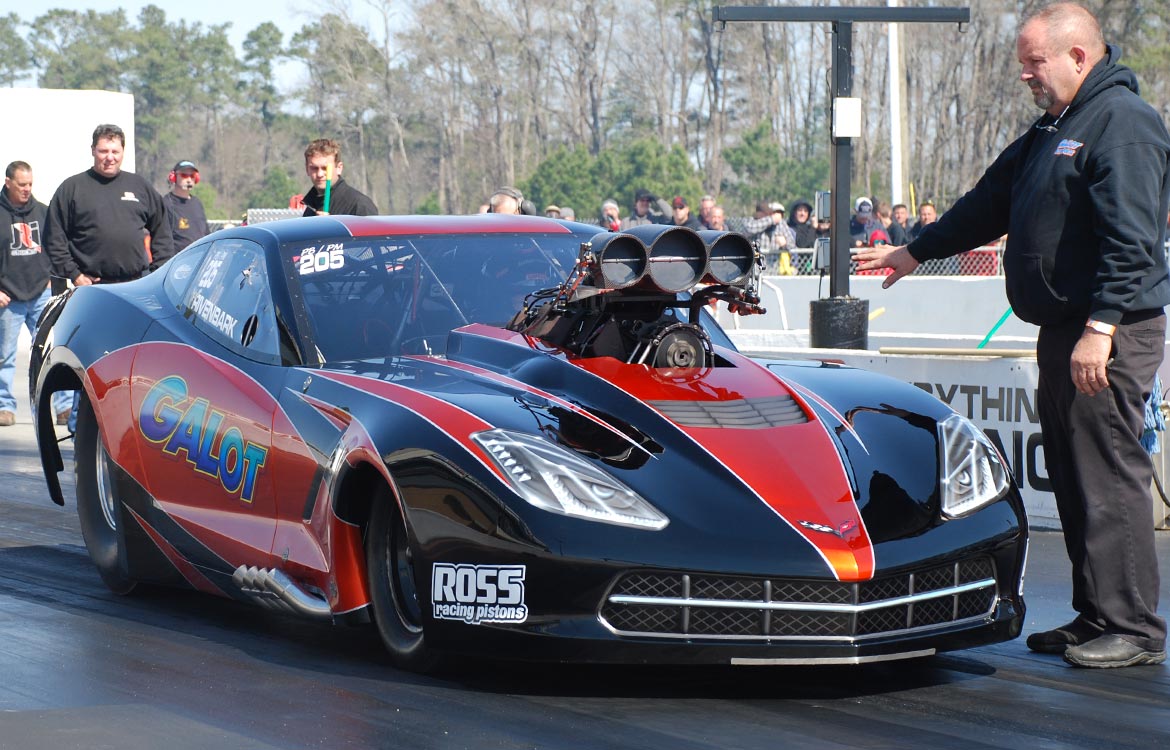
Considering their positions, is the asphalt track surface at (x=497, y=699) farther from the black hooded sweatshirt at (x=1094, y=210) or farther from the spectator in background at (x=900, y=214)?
the spectator in background at (x=900, y=214)

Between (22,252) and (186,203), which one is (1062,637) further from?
(186,203)

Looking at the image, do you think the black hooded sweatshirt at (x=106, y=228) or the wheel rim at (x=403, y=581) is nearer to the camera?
the wheel rim at (x=403, y=581)

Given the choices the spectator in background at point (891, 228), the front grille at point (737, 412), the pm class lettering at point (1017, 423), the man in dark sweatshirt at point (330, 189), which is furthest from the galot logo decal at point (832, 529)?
the spectator in background at point (891, 228)

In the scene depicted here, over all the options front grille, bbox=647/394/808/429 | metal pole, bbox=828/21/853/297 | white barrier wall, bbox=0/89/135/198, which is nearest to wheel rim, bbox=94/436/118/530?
front grille, bbox=647/394/808/429

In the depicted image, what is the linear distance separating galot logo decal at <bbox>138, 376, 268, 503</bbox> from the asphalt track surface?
1.74 feet

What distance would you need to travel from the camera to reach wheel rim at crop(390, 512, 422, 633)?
4.63 metres

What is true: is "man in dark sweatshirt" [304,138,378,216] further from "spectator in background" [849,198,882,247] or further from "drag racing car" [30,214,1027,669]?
"spectator in background" [849,198,882,247]

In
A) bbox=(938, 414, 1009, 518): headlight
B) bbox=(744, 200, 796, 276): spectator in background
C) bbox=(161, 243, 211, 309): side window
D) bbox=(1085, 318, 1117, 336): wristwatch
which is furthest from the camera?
bbox=(744, 200, 796, 276): spectator in background

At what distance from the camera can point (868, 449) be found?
4699 millimetres

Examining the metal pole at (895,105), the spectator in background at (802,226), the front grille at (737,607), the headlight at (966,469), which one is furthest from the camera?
the metal pole at (895,105)

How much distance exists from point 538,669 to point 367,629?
885mm

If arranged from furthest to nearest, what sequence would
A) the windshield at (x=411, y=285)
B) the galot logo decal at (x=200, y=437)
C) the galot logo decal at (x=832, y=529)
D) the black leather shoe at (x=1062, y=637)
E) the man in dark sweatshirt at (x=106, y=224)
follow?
the man in dark sweatshirt at (x=106, y=224), the windshield at (x=411, y=285), the galot logo decal at (x=200, y=437), the black leather shoe at (x=1062, y=637), the galot logo decal at (x=832, y=529)

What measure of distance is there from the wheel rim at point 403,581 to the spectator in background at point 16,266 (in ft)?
28.9

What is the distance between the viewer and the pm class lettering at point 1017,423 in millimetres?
8156
